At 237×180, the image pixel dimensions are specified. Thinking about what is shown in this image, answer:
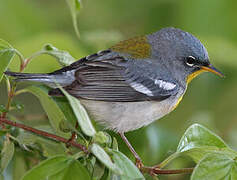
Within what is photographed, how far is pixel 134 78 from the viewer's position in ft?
11.2

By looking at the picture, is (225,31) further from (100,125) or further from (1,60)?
(1,60)

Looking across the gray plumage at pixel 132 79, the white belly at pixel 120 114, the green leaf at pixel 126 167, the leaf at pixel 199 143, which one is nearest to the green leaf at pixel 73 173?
the green leaf at pixel 126 167

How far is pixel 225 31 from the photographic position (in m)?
4.26

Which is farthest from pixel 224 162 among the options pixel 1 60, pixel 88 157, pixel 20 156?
pixel 20 156

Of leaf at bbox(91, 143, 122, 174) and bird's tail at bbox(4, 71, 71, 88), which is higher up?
bird's tail at bbox(4, 71, 71, 88)

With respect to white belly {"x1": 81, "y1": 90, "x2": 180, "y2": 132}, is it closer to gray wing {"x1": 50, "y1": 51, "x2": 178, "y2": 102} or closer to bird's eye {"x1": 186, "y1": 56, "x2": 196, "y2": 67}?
gray wing {"x1": 50, "y1": 51, "x2": 178, "y2": 102}

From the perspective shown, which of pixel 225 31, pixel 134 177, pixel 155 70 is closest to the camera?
pixel 134 177

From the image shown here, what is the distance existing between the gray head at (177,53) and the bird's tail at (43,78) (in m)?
0.99

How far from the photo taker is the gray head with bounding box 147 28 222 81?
3.73 m

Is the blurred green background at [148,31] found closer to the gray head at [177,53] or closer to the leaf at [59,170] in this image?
the gray head at [177,53]

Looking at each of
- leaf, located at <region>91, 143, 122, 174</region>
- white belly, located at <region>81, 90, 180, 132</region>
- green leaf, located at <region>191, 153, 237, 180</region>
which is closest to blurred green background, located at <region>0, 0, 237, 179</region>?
white belly, located at <region>81, 90, 180, 132</region>

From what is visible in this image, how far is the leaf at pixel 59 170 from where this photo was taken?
6.46ft

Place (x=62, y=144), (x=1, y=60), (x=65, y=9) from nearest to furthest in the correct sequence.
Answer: (x=1, y=60) → (x=62, y=144) → (x=65, y=9)

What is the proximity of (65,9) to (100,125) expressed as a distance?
6.33ft
